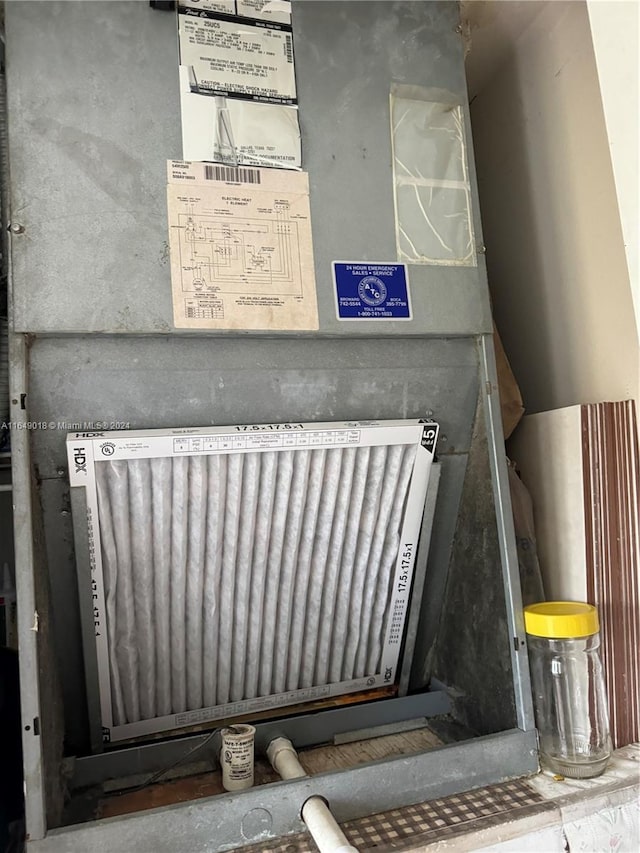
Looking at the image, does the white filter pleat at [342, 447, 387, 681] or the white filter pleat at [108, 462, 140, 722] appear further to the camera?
the white filter pleat at [342, 447, 387, 681]

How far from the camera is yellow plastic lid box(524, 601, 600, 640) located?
1.20 metres

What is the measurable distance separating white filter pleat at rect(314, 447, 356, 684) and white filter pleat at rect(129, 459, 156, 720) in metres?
0.36

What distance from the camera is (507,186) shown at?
174cm

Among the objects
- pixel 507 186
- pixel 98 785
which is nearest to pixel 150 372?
pixel 98 785

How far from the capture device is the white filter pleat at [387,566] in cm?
134

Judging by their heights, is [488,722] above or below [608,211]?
below

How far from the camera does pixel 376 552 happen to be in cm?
140

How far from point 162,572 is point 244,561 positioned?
16cm

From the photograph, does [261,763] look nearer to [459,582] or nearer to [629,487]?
[459,582]

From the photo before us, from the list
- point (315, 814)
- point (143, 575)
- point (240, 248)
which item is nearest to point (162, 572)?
point (143, 575)

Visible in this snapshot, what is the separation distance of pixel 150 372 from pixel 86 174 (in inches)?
13.9

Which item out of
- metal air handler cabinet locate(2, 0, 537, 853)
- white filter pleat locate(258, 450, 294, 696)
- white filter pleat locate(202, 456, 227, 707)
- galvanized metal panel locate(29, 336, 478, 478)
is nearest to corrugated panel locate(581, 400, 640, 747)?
metal air handler cabinet locate(2, 0, 537, 853)

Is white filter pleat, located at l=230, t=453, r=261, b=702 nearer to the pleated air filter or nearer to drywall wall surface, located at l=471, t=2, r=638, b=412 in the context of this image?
the pleated air filter

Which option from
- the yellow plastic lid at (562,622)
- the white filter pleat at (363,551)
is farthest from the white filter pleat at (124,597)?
the yellow plastic lid at (562,622)
